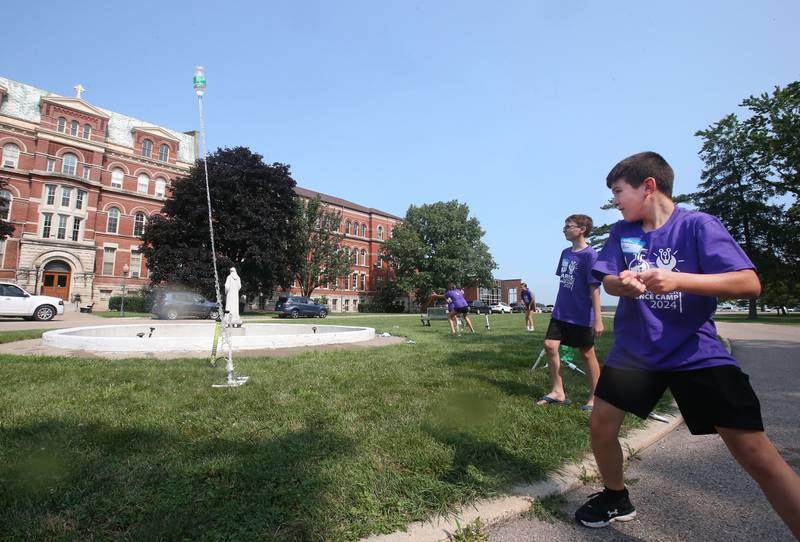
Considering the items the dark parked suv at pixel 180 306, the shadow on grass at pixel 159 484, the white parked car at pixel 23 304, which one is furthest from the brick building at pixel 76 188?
the shadow on grass at pixel 159 484

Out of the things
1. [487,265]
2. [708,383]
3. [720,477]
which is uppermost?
[487,265]

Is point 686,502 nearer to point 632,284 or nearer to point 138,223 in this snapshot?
point 632,284

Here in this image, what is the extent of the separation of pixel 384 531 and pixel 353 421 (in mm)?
1592

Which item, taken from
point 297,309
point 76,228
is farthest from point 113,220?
point 297,309

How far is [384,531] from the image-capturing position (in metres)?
1.98

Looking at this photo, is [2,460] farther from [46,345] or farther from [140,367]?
[46,345]

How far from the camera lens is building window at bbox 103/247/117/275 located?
4106cm

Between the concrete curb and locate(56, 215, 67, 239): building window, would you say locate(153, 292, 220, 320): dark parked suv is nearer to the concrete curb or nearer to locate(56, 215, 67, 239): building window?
locate(56, 215, 67, 239): building window

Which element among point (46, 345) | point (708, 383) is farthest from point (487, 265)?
point (708, 383)

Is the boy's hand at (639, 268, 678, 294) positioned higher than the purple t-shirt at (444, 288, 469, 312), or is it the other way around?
the purple t-shirt at (444, 288, 469, 312)

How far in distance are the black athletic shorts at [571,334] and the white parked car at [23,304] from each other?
895 inches

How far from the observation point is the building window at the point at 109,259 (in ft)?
135

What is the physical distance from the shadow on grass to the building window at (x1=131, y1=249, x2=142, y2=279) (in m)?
46.7

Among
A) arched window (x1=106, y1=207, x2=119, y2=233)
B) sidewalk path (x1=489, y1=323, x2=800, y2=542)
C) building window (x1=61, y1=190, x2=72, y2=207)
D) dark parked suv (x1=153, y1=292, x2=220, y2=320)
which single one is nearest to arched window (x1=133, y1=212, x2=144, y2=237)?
arched window (x1=106, y1=207, x2=119, y2=233)
